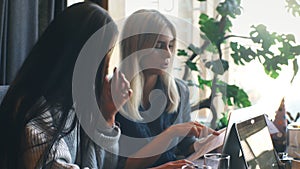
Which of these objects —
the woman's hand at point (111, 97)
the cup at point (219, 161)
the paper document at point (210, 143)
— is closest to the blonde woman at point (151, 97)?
the paper document at point (210, 143)

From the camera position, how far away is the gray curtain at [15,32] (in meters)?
1.90

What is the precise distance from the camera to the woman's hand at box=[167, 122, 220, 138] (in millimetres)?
1560

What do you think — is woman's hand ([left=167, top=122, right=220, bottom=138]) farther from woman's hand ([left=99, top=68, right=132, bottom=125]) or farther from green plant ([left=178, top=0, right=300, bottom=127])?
green plant ([left=178, top=0, right=300, bottom=127])

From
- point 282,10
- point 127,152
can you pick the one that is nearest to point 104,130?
point 127,152

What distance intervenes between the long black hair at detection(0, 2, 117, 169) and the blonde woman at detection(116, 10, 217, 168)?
56 centimetres

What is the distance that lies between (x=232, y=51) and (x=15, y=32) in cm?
105

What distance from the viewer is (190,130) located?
159 cm

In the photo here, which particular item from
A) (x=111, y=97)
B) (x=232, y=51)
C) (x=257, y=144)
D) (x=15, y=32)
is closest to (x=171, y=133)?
(x=111, y=97)

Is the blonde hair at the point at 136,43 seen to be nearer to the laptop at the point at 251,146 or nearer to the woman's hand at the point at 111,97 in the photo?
the woman's hand at the point at 111,97

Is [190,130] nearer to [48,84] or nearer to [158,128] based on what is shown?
[158,128]

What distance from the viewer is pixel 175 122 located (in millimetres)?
1937

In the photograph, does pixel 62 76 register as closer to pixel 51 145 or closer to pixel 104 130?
pixel 51 145

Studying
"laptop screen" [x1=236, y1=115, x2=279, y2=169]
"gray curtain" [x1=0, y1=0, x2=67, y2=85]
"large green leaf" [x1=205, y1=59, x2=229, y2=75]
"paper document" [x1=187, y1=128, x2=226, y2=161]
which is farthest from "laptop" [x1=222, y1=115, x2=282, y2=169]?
"gray curtain" [x1=0, y1=0, x2=67, y2=85]

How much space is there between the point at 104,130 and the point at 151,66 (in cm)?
53
